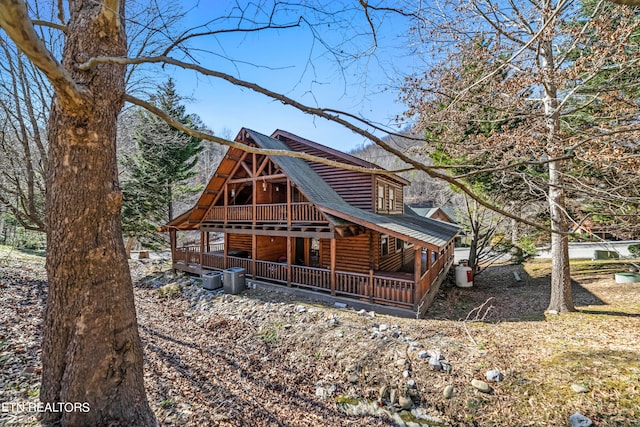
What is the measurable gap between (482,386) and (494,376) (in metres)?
0.35

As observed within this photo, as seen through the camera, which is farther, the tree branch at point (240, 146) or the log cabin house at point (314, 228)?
the log cabin house at point (314, 228)

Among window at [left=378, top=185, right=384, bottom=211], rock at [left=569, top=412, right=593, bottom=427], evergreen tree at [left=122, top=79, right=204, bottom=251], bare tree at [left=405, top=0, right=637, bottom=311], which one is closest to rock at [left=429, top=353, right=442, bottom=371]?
rock at [left=569, top=412, right=593, bottom=427]

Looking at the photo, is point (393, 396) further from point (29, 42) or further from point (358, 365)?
point (29, 42)

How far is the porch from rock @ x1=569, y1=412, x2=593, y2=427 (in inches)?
187

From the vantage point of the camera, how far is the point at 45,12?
6.18 metres

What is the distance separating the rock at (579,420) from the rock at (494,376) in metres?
0.97

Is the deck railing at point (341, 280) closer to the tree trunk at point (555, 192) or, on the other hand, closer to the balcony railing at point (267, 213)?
the balcony railing at point (267, 213)

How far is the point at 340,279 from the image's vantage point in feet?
33.6

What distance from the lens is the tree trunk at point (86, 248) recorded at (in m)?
2.52

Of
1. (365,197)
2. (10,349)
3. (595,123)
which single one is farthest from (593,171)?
(10,349)

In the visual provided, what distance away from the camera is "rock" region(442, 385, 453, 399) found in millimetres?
4711

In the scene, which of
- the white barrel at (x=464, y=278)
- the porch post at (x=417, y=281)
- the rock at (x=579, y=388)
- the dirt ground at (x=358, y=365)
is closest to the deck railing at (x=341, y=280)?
the porch post at (x=417, y=281)

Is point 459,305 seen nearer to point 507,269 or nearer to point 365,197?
point 365,197

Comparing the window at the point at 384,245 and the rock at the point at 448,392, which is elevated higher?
the window at the point at 384,245
